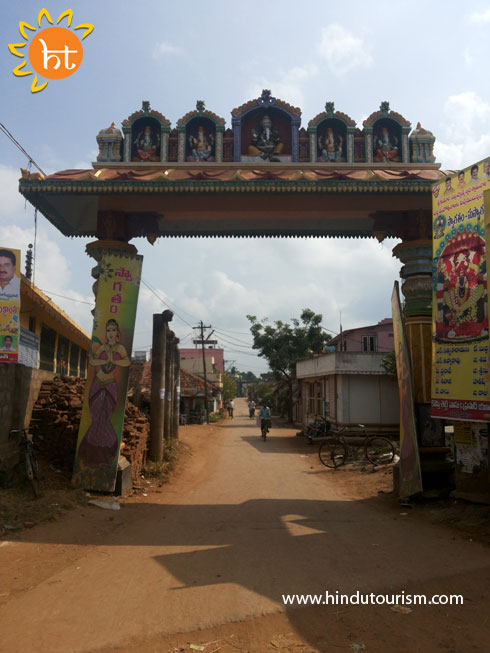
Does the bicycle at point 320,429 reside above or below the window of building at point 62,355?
below

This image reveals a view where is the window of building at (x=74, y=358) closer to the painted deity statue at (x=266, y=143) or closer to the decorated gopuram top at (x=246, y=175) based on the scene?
the decorated gopuram top at (x=246, y=175)

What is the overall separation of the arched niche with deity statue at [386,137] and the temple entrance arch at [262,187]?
0.08ft

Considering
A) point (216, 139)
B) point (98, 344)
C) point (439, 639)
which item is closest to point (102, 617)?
point (439, 639)

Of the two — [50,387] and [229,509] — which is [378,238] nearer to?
[229,509]

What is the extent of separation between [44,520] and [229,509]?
2.84 meters

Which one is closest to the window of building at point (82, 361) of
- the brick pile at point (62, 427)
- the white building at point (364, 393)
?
the white building at point (364, 393)

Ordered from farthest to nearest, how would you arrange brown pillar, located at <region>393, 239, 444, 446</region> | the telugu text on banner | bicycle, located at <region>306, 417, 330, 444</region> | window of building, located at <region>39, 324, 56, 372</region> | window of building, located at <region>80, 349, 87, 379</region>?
window of building, located at <region>80, 349, 87, 379</region> < bicycle, located at <region>306, 417, 330, 444</region> < window of building, located at <region>39, 324, 56, 372</region> < brown pillar, located at <region>393, 239, 444, 446</region> < the telugu text on banner

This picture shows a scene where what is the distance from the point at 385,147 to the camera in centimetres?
1077

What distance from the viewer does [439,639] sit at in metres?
3.34

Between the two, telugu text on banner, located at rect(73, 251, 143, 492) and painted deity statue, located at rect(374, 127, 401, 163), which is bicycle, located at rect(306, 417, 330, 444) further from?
telugu text on banner, located at rect(73, 251, 143, 492)

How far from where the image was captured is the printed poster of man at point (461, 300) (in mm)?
6531

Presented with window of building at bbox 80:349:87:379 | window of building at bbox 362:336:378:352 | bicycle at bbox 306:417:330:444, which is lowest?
bicycle at bbox 306:417:330:444

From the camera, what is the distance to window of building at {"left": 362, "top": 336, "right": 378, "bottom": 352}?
32.7 metres

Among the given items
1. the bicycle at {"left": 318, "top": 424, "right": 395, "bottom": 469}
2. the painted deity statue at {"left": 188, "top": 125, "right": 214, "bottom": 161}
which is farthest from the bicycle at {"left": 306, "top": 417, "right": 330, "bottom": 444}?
the painted deity statue at {"left": 188, "top": 125, "right": 214, "bottom": 161}
